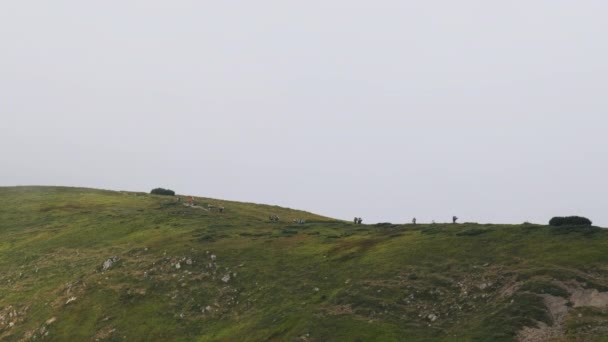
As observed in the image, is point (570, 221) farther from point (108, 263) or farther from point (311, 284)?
point (108, 263)

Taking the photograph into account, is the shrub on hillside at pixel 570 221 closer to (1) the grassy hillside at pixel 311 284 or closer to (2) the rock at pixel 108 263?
(1) the grassy hillside at pixel 311 284

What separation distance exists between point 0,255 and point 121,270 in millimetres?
32559

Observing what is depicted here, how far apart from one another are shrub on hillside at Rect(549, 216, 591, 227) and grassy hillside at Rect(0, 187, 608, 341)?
12.7 ft

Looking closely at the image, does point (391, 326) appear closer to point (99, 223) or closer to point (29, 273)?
point (29, 273)

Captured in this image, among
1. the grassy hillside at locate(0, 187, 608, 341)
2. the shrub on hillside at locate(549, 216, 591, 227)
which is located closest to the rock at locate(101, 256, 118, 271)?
the grassy hillside at locate(0, 187, 608, 341)

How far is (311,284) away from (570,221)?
28453 millimetres

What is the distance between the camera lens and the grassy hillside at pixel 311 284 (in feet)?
125

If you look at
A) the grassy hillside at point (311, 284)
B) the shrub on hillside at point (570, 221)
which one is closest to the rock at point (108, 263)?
the grassy hillside at point (311, 284)

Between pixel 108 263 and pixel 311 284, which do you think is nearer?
pixel 311 284

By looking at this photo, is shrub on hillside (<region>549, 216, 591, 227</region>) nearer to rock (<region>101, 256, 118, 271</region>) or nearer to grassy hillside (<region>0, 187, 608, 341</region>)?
grassy hillside (<region>0, 187, 608, 341</region>)

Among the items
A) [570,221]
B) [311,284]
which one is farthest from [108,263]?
[570,221]

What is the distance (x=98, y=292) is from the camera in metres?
59.0

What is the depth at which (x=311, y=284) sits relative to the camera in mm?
51062

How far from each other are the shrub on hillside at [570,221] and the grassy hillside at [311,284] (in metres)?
3.88
